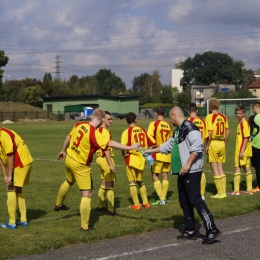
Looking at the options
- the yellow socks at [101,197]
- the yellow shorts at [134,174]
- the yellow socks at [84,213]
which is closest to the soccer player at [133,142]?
the yellow shorts at [134,174]

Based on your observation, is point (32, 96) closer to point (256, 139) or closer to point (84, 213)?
point (256, 139)

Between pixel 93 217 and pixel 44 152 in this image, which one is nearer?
pixel 93 217

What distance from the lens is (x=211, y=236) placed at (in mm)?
7551

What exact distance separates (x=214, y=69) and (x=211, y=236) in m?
132

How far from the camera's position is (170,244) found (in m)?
7.54

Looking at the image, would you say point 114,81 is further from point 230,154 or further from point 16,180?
point 16,180

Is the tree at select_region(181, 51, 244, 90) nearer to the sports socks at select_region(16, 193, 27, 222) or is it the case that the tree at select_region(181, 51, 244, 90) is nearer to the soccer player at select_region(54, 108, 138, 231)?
the sports socks at select_region(16, 193, 27, 222)

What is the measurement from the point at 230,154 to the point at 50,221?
14.3 metres

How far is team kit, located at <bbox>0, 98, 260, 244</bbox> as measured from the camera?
778 cm

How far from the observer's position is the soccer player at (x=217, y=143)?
11.6m

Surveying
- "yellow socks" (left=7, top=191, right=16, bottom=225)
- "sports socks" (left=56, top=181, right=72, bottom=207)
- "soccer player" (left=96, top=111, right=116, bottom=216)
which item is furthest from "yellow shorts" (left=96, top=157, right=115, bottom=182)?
"yellow socks" (left=7, top=191, right=16, bottom=225)

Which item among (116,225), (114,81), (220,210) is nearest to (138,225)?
(116,225)

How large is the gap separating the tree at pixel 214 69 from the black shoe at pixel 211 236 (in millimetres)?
129746

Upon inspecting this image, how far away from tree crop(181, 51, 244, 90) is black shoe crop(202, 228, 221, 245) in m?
130
